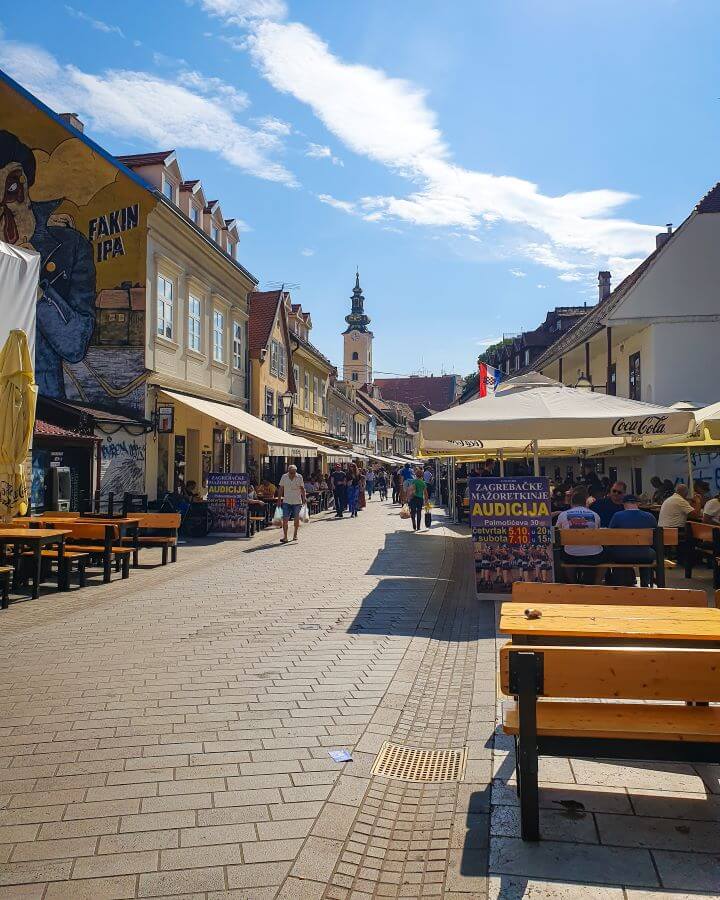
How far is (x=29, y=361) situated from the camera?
31.9 feet

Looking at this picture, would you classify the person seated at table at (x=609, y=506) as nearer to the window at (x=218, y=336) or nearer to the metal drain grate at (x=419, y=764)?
the metal drain grate at (x=419, y=764)

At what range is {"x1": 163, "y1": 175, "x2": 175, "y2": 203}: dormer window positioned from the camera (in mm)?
20703

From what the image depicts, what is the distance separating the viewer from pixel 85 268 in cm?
1864

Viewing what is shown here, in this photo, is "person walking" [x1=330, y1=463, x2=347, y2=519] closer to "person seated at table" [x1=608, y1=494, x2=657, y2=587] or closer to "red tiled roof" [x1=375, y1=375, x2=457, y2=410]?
"person seated at table" [x1=608, y1=494, x2=657, y2=587]

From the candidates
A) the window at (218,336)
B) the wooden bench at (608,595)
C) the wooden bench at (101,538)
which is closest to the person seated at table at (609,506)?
the wooden bench at (608,595)

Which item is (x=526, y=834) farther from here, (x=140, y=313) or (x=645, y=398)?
(x=645, y=398)

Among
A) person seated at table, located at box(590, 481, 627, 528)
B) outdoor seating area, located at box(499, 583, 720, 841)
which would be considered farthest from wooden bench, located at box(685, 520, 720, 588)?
outdoor seating area, located at box(499, 583, 720, 841)

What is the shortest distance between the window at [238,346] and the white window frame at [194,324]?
361cm

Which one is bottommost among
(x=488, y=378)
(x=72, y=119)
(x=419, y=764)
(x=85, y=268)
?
(x=419, y=764)

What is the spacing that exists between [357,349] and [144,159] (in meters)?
82.4

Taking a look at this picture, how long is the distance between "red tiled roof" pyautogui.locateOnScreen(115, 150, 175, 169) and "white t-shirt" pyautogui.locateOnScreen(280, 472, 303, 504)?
9.83 metres

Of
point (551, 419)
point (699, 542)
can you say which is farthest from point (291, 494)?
point (551, 419)

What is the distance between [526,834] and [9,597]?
8.11 meters

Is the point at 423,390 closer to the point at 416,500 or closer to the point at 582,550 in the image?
the point at 416,500
